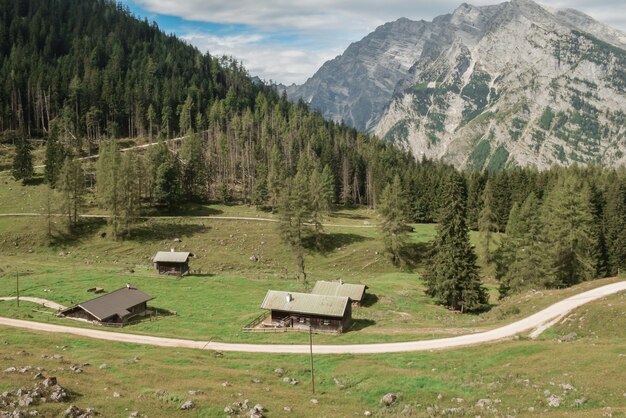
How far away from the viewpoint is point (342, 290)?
71375mm

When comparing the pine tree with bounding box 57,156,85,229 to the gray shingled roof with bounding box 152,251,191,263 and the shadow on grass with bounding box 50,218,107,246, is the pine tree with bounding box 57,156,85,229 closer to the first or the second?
the shadow on grass with bounding box 50,218,107,246

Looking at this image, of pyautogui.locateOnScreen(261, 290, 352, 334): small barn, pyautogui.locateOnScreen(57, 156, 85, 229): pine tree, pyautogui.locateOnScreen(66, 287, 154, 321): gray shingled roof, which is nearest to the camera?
pyautogui.locateOnScreen(261, 290, 352, 334): small barn

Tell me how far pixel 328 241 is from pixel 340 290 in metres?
37.2

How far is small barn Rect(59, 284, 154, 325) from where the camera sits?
200ft

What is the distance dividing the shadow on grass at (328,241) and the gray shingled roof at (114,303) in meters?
45.2

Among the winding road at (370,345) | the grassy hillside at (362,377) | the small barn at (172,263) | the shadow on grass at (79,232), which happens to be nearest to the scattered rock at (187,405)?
the grassy hillside at (362,377)

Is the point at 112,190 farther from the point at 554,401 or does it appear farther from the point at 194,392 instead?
the point at 554,401

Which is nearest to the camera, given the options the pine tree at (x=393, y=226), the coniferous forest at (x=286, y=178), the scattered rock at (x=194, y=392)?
the scattered rock at (x=194, y=392)

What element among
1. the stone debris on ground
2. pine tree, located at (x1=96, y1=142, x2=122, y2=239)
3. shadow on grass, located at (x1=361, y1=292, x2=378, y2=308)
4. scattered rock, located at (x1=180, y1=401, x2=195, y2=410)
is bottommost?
shadow on grass, located at (x1=361, y1=292, x2=378, y2=308)

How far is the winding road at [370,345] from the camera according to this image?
1956 inches

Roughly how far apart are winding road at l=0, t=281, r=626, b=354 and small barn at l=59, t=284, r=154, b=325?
3.76 metres

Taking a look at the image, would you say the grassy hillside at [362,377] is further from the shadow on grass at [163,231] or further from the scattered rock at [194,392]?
the shadow on grass at [163,231]

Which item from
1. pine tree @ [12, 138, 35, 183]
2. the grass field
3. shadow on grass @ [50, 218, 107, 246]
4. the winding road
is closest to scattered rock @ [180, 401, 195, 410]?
the grass field

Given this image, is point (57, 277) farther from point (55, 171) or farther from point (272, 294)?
point (55, 171)
